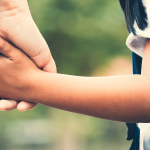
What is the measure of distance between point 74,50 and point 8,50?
2.45m

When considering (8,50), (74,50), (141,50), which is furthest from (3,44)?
(74,50)

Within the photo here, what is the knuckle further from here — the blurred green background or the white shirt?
the blurred green background

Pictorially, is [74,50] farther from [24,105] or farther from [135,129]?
[24,105]

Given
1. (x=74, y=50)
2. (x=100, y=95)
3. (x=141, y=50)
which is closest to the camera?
(x=100, y=95)

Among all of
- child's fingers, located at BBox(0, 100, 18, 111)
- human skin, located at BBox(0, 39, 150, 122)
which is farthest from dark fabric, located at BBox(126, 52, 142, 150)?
child's fingers, located at BBox(0, 100, 18, 111)

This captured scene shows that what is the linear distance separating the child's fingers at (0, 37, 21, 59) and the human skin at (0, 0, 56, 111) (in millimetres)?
18

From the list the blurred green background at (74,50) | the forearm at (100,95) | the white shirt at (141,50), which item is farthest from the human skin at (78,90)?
the blurred green background at (74,50)

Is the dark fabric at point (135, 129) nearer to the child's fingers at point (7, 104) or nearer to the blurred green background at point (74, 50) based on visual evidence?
the child's fingers at point (7, 104)

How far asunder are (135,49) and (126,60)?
2.51 metres

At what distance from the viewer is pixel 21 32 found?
0.64 m

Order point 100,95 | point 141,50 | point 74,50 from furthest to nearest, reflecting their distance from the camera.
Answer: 1. point 74,50
2. point 141,50
3. point 100,95

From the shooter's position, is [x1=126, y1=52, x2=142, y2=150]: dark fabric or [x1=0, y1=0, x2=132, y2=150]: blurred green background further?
[x1=0, y1=0, x2=132, y2=150]: blurred green background

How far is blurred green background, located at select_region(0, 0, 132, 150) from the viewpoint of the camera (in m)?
2.92

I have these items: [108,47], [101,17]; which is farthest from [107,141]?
[101,17]
